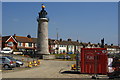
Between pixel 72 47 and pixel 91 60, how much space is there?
8140 cm

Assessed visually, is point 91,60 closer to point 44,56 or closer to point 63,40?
point 44,56

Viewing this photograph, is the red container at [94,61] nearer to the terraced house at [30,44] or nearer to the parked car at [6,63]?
the parked car at [6,63]

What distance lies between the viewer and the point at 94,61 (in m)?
18.2

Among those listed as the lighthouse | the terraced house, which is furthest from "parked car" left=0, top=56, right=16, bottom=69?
the terraced house

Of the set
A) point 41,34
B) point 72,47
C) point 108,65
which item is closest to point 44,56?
point 41,34

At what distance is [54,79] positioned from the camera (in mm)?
15594

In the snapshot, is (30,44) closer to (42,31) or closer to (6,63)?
(42,31)

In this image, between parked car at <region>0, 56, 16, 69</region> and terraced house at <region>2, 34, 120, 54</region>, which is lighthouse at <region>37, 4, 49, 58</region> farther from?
parked car at <region>0, 56, 16, 69</region>

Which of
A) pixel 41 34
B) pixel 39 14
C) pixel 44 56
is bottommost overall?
pixel 44 56

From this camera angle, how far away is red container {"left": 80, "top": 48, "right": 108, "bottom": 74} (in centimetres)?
1805

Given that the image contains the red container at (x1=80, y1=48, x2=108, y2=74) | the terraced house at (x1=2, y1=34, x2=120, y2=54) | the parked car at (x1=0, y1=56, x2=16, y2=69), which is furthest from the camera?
the terraced house at (x1=2, y1=34, x2=120, y2=54)

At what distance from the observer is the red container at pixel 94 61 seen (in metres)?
18.0

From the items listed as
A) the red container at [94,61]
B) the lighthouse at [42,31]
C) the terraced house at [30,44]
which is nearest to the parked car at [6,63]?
the red container at [94,61]

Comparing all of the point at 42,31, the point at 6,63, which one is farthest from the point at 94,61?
the point at 42,31
